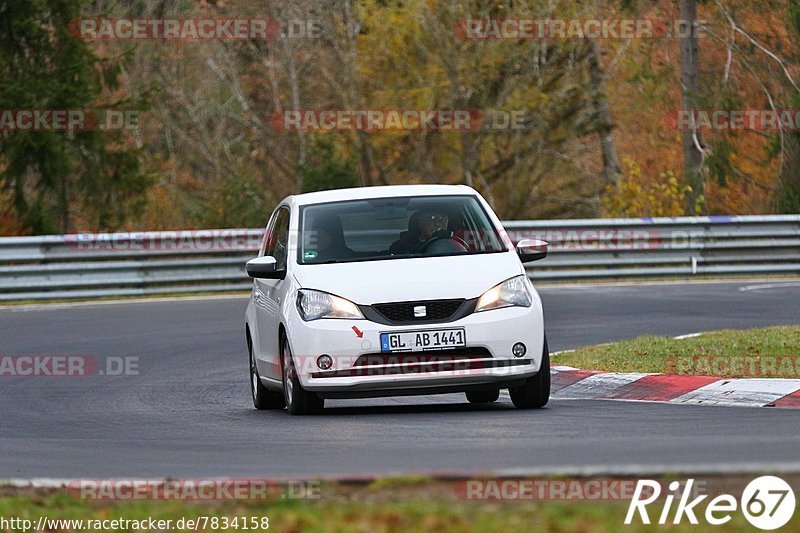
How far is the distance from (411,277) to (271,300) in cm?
143

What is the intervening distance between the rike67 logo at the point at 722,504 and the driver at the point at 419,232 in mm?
5336

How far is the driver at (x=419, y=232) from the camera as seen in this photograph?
1185 cm

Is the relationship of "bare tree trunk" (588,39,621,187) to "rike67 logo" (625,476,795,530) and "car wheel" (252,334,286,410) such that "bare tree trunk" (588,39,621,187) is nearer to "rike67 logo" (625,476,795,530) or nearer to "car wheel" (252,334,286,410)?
"car wheel" (252,334,286,410)

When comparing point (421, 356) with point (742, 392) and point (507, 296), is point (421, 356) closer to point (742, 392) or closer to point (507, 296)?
point (507, 296)

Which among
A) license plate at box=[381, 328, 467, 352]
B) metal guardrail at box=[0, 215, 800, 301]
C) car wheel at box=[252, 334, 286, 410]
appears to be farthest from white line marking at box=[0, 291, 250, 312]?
license plate at box=[381, 328, 467, 352]

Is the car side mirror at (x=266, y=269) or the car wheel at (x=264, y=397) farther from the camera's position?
the car wheel at (x=264, y=397)

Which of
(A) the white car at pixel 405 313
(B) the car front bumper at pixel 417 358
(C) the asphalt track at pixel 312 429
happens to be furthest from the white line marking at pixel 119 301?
(B) the car front bumper at pixel 417 358

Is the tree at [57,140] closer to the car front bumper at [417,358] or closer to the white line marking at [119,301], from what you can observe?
the white line marking at [119,301]

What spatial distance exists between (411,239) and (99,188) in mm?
25694

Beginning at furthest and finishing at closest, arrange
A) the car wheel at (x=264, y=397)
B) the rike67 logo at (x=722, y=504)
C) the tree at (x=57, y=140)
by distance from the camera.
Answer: the tree at (x=57, y=140)
the car wheel at (x=264, y=397)
the rike67 logo at (x=722, y=504)

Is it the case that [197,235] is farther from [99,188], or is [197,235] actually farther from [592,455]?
[592,455]

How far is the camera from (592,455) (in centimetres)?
800

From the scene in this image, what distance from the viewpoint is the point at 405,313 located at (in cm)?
1096

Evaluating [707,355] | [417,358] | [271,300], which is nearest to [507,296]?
[417,358]
